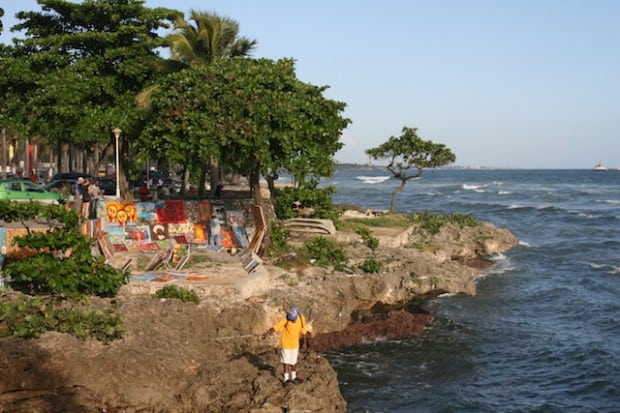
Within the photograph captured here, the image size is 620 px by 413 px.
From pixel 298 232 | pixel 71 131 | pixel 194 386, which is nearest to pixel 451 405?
pixel 194 386

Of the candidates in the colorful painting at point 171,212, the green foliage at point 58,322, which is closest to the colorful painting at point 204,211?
the colorful painting at point 171,212

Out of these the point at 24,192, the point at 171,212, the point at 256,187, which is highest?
the point at 256,187

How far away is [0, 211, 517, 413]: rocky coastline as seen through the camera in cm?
1252

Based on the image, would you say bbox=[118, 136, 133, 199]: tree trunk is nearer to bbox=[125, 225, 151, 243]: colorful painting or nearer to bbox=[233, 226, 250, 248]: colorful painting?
bbox=[125, 225, 151, 243]: colorful painting

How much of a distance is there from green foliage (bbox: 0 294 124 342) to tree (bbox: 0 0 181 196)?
14.8 metres

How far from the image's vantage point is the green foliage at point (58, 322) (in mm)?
13914

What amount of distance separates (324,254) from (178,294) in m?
6.90

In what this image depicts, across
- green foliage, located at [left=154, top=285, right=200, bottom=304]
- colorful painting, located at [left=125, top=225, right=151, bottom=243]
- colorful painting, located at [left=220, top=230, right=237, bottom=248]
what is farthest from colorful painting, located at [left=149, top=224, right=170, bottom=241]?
green foliage, located at [left=154, top=285, right=200, bottom=304]

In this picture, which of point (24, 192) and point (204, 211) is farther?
point (24, 192)

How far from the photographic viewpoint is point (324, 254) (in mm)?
22328

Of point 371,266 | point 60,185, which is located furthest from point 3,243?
point 60,185

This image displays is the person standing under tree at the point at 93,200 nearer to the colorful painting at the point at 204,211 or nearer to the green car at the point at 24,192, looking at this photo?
the colorful painting at the point at 204,211

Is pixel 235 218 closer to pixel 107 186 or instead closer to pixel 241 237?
pixel 241 237

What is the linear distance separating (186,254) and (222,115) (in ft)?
16.0
